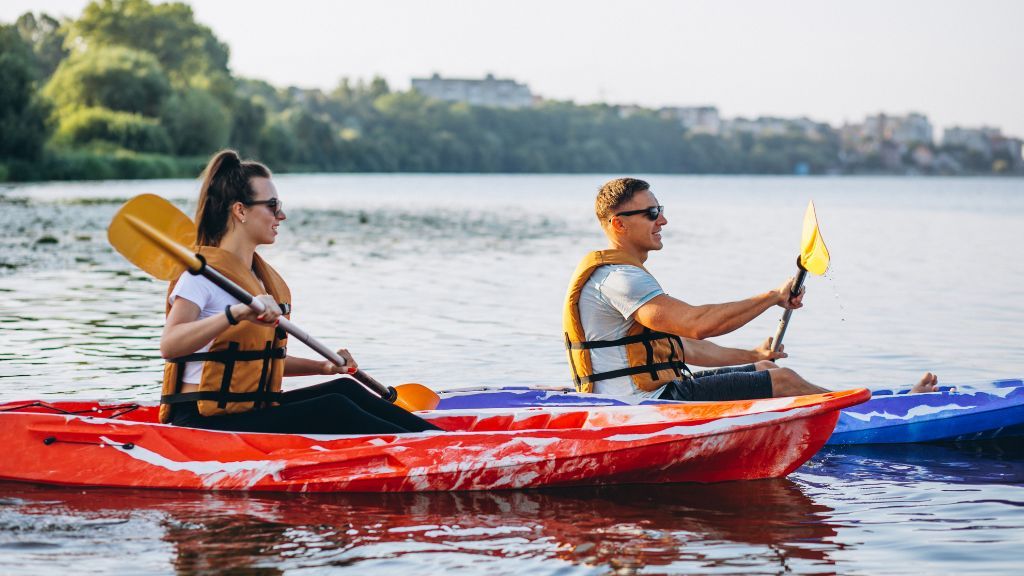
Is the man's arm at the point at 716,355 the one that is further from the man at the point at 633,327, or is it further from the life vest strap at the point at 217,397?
the life vest strap at the point at 217,397

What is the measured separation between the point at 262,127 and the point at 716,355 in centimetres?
6902

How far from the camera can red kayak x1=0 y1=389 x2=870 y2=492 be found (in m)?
5.84

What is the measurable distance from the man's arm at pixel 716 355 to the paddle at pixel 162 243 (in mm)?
1979

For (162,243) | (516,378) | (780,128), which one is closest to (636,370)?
(162,243)

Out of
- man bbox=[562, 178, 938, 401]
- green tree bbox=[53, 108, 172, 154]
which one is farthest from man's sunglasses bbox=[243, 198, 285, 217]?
green tree bbox=[53, 108, 172, 154]

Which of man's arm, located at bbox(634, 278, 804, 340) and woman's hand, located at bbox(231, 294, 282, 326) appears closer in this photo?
woman's hand, located at bbox(231, 294, 282, 326)

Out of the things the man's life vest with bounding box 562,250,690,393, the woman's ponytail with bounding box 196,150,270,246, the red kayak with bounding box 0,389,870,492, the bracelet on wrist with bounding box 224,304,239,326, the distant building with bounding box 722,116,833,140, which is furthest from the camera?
the distant building with bounding box 722,116,833,140

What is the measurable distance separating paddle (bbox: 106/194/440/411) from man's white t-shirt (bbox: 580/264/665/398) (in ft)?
4.05

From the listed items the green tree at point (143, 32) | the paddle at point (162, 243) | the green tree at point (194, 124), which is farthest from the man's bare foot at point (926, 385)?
the green tree at point (143, 32)

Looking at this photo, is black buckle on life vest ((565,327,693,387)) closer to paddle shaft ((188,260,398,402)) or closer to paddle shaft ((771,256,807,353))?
paddle shaft ((771,256,807,353))

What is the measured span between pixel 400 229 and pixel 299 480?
79.0 feet

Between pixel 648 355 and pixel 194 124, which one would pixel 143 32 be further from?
pixel 648 355

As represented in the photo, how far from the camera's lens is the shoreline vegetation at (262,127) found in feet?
166

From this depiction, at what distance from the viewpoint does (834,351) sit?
37.5 ft
